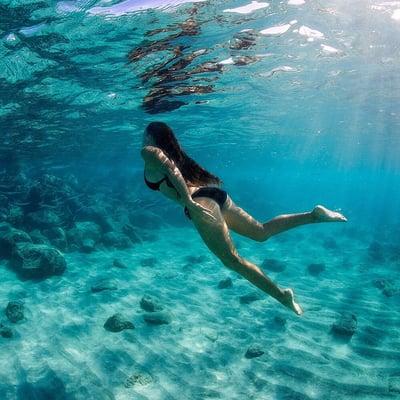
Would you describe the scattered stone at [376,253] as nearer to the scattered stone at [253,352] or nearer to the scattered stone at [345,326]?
the scattered stone at [345,326]

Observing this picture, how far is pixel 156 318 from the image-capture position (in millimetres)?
9719

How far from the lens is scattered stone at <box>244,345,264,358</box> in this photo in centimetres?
830

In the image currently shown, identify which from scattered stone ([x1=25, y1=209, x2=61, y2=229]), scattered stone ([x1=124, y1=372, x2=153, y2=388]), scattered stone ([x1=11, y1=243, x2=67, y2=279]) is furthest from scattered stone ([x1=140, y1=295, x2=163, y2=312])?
scattered stone ([x1=25, y1=209, x2=61, y2=229])

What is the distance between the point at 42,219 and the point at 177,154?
1512cm

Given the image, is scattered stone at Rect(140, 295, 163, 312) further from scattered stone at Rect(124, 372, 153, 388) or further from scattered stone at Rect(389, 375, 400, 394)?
scattered stone at Rect(389, 375, 400, 394)

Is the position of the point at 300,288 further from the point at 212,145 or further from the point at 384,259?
the point at 212,145

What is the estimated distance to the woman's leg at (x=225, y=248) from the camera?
4.38 m

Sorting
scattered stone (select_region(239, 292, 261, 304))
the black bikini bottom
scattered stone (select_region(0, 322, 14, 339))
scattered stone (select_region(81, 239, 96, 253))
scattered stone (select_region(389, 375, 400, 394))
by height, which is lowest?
scattered stone (select_region(81, 239, 96, 253))

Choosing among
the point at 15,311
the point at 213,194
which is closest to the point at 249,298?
the point at 15,311

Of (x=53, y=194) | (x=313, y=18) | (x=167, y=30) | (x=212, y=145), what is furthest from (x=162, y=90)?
(x=212, y=145)

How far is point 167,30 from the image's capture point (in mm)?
10547

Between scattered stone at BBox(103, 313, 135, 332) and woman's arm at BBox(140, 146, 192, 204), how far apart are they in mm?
6125

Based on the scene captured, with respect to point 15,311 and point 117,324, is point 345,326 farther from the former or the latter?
point 15,311

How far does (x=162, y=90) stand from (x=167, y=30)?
19.6 ft
